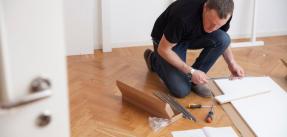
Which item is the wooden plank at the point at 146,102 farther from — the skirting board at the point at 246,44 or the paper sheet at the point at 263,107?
the skirting board at the point at 246,44

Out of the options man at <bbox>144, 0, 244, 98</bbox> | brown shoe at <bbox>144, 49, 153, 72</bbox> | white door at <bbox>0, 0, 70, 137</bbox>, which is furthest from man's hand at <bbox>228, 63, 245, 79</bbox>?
white door at <bbox>0, 0, 70, 137</bbox>

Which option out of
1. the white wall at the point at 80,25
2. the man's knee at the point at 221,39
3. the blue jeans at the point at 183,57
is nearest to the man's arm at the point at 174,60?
the blue jeans at the point at 183,57

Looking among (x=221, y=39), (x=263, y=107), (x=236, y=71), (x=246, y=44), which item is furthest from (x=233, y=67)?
(x=246, y=44)

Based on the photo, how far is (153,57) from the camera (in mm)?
2805

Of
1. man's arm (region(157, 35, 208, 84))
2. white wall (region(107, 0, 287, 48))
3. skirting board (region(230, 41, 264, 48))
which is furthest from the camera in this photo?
skirting board (region(230, 41, 264, 48))

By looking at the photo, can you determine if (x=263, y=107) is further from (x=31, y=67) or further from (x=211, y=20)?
(x=31, y=67)

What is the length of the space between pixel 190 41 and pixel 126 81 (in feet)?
1.73

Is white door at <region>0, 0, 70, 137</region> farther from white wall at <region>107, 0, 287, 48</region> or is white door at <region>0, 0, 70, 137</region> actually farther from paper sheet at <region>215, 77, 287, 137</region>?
white wall at <region>107, 0, 287, 48</region>

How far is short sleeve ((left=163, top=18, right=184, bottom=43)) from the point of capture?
2.29 m

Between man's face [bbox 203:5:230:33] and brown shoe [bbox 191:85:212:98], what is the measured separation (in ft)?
1.50

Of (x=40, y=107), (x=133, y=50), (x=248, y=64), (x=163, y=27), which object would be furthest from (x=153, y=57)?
(x=40, y=107)

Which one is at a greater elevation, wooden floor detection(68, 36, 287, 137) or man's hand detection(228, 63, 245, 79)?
man's hand detection(228, 63, 245, 79)

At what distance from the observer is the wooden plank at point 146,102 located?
2209 mm

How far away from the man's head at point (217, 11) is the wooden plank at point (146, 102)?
52 cm
